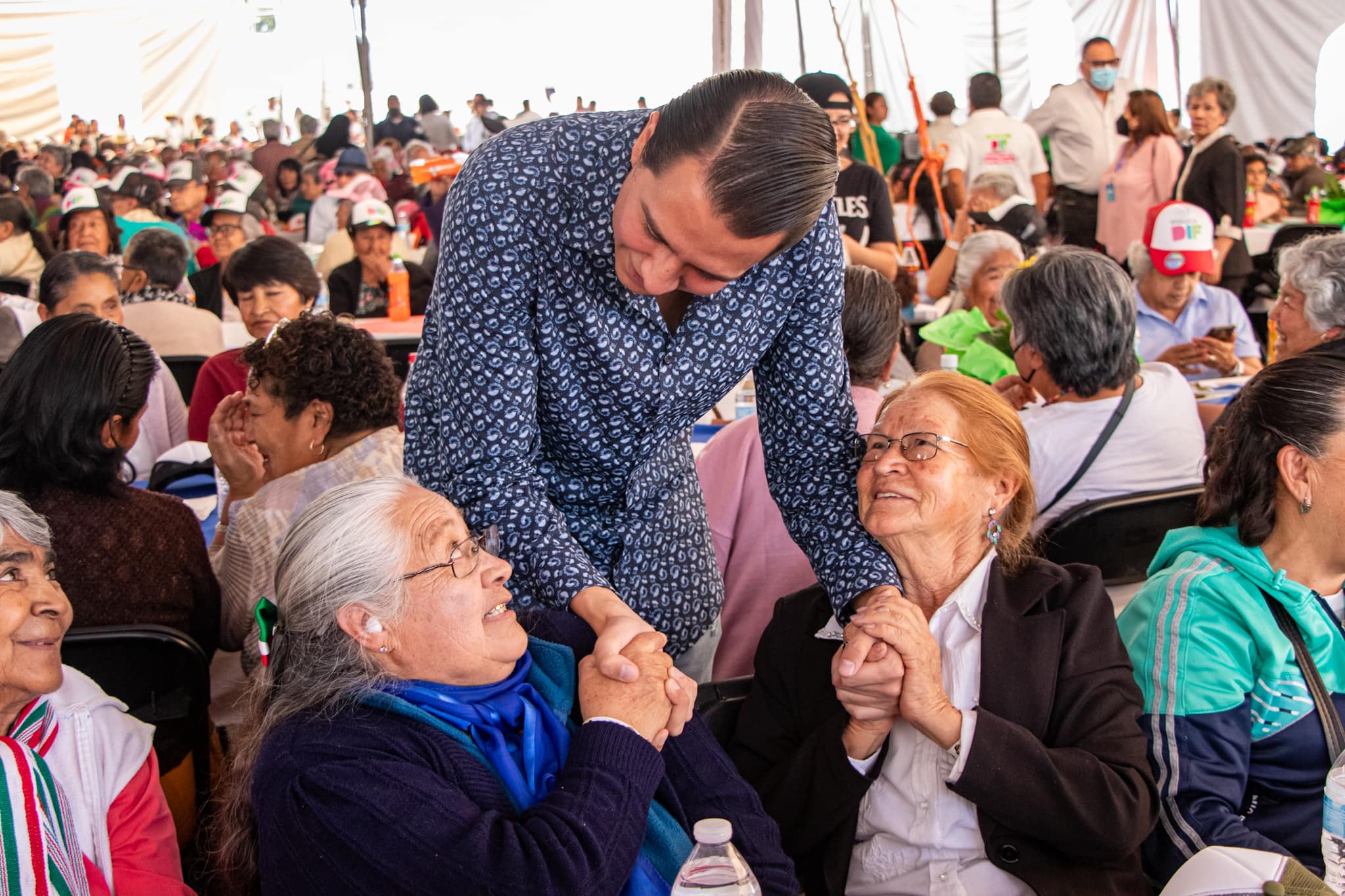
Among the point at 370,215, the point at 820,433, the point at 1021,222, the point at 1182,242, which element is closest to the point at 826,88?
the point at 1021,222

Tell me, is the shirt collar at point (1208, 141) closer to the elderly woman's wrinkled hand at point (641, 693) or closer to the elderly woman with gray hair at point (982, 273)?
the elderly woman with gray hair at point (982, 273)

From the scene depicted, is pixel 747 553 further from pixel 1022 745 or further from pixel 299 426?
pixel 299 426

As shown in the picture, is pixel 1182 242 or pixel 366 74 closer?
pixel 1182 242

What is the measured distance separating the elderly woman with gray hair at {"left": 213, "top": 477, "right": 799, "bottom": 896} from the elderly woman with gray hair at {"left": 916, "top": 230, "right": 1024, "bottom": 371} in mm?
3009

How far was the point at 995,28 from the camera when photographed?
1484 cm

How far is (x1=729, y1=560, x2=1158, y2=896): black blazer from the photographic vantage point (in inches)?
63.8

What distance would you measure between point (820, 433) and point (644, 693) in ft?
1.96

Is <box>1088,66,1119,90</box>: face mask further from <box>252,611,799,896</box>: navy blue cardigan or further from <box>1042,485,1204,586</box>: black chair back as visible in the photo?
<box>252,611,799,896</box>: navy blue cardigan

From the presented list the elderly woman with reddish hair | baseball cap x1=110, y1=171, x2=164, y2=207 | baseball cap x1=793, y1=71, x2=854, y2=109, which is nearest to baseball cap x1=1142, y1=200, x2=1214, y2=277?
baseball cap x1=793, y1=71, x2=854, y2=109

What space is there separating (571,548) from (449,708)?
10.6 inches

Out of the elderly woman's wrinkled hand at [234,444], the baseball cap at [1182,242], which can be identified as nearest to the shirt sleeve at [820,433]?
the elderly woman's wrinkled hand at [234,444]

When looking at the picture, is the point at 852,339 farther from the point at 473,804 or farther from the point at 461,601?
the point at 473,804

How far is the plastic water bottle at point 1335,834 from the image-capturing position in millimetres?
1270

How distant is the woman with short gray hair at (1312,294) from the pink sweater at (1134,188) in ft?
12.7
